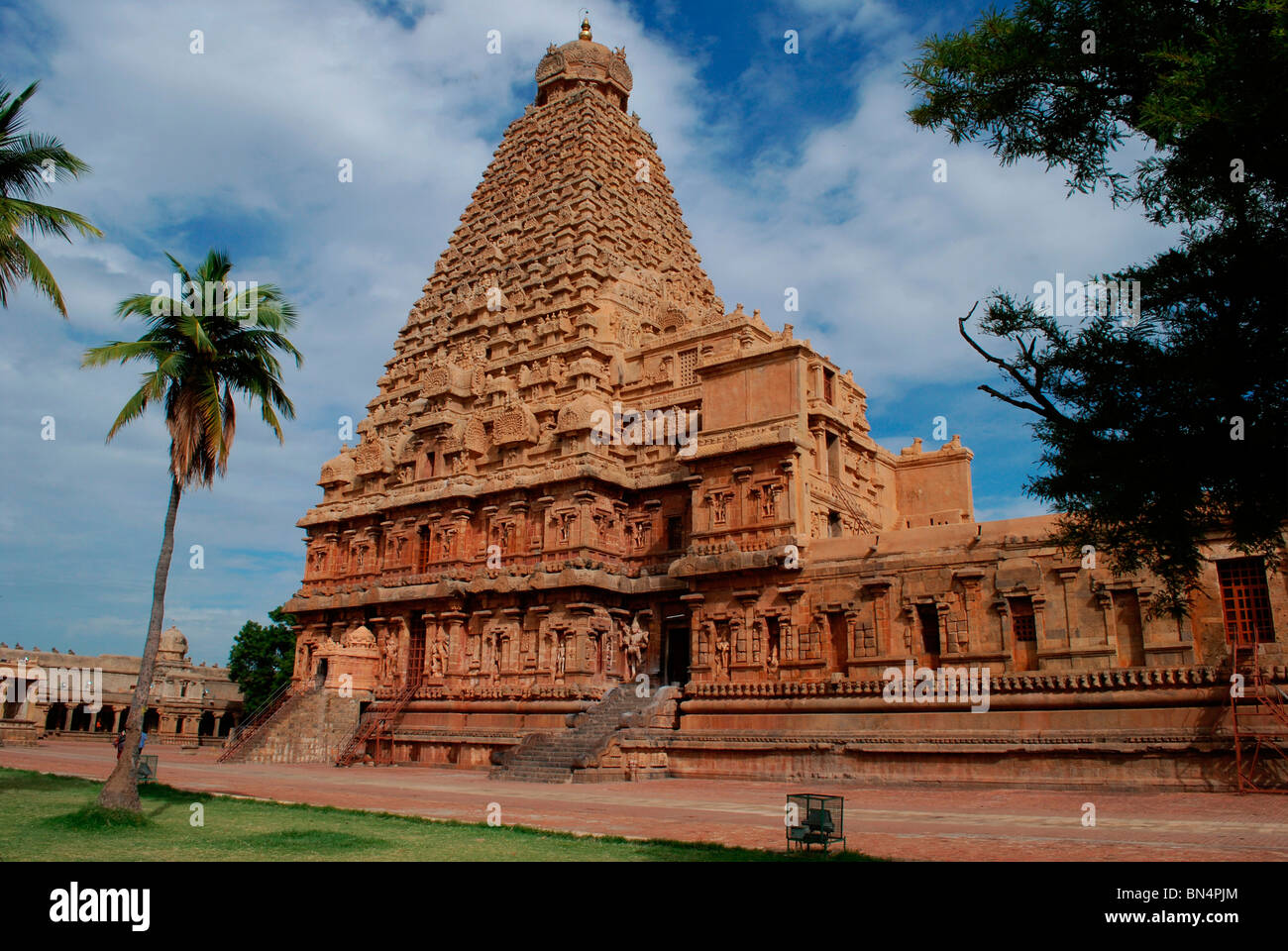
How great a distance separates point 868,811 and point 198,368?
621 inches

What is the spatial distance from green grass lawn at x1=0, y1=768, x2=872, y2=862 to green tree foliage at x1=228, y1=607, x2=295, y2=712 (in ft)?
150

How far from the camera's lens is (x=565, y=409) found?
41219 mm

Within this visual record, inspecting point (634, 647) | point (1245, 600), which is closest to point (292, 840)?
point (1245, 600)

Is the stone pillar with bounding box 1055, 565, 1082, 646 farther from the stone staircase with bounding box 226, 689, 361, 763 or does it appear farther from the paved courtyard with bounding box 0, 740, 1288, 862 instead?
the stone staircase with bounding box 226, 689, 361, 763

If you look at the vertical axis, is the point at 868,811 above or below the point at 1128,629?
below

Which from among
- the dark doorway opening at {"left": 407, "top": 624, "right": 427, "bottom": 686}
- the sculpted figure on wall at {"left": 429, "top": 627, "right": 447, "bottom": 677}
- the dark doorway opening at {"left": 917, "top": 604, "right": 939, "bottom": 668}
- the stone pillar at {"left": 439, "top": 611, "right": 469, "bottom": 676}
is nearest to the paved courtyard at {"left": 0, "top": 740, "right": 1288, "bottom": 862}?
the dark doorway opening at {"left": 917, "top": 604, "right": 939, "bottom": 668}

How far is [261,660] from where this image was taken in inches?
2483

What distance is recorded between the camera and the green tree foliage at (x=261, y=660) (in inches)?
2434

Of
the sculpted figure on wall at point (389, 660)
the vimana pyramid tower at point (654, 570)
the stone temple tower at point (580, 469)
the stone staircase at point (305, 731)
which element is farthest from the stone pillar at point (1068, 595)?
the sculpted figure on wall at point (389, 660)

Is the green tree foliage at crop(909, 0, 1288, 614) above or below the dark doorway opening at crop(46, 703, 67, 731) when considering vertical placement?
above

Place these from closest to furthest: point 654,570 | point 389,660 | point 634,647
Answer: point 634,647
point 654,570
point 389,660

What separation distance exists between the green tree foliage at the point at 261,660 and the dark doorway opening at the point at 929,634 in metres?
44.5

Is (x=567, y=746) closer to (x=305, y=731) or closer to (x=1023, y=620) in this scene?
(x=305, y=731)

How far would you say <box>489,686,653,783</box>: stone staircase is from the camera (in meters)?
29.3
